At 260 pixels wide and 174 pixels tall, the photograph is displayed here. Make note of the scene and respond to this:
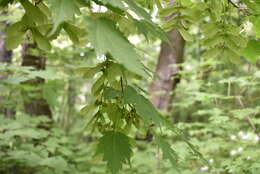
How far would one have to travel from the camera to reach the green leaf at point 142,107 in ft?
2.25

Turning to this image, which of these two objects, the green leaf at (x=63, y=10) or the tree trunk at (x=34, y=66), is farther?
the tree trunk at (x=34, y=66)

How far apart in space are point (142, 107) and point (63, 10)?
320mm

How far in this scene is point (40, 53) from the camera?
3.25 meters

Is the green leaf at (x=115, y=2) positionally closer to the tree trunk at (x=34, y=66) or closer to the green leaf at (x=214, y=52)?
the green leaf at (x=214, y=52)

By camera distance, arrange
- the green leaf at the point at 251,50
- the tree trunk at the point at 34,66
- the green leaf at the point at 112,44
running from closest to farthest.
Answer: the green leaf at the point at 112,44
the green leaf at the point at 251,50
the tree trunk at the point at 34,66

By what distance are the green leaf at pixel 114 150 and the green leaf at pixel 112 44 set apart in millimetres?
346

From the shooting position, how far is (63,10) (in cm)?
54

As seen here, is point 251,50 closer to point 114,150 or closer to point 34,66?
point 114,150

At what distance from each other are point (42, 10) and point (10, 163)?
2256mm

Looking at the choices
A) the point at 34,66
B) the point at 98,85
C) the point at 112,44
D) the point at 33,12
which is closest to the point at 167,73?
the point at 34,66

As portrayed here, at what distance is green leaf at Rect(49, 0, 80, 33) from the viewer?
52 centimetres

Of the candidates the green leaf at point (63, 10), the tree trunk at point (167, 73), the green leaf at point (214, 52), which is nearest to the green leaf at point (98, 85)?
the green leaf at point (63, 10)

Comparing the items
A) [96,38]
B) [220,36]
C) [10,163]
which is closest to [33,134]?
[10,163]

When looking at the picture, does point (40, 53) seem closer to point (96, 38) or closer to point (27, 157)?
point (27, 157)
